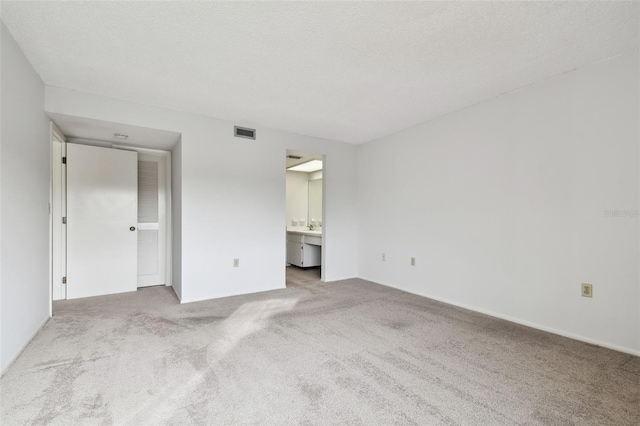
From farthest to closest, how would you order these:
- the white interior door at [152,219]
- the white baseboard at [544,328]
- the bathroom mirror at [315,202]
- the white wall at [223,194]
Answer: the bathroom mirror at [315,202] < the white interior door at [152,219] < the white wall at [223,194] < the white baseboard at [544,328]

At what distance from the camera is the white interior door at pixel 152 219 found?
14.4 ft

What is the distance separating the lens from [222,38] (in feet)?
7.04

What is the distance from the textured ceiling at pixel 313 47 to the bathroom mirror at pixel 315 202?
140 inches

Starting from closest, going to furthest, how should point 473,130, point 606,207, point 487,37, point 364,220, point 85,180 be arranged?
point 487,37
point 606,207
point 473,130
point 85,180
point 364,220

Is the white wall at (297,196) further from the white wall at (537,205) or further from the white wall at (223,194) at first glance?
the white wall at (537,205)

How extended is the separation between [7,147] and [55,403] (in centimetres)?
170

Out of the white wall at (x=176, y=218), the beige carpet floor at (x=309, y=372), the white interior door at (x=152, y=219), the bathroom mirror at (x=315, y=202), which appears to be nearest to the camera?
the beige carpet floor at (x=309, y=372)

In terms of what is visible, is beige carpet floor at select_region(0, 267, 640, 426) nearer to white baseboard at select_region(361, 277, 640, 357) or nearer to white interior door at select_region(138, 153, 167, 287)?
white baseboard at select_region(361, 277, 640, 357)

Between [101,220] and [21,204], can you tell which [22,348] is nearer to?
[21,204]

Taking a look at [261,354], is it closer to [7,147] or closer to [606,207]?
[7,147]

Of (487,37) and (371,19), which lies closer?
(371,19)

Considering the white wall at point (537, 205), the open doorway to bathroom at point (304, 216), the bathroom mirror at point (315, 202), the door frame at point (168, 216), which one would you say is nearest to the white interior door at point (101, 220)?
the door frame at point (168, 216)

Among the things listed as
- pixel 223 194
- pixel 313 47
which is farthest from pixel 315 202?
pixel 313 47

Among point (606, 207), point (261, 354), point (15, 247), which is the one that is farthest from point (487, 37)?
point (15, 247)
